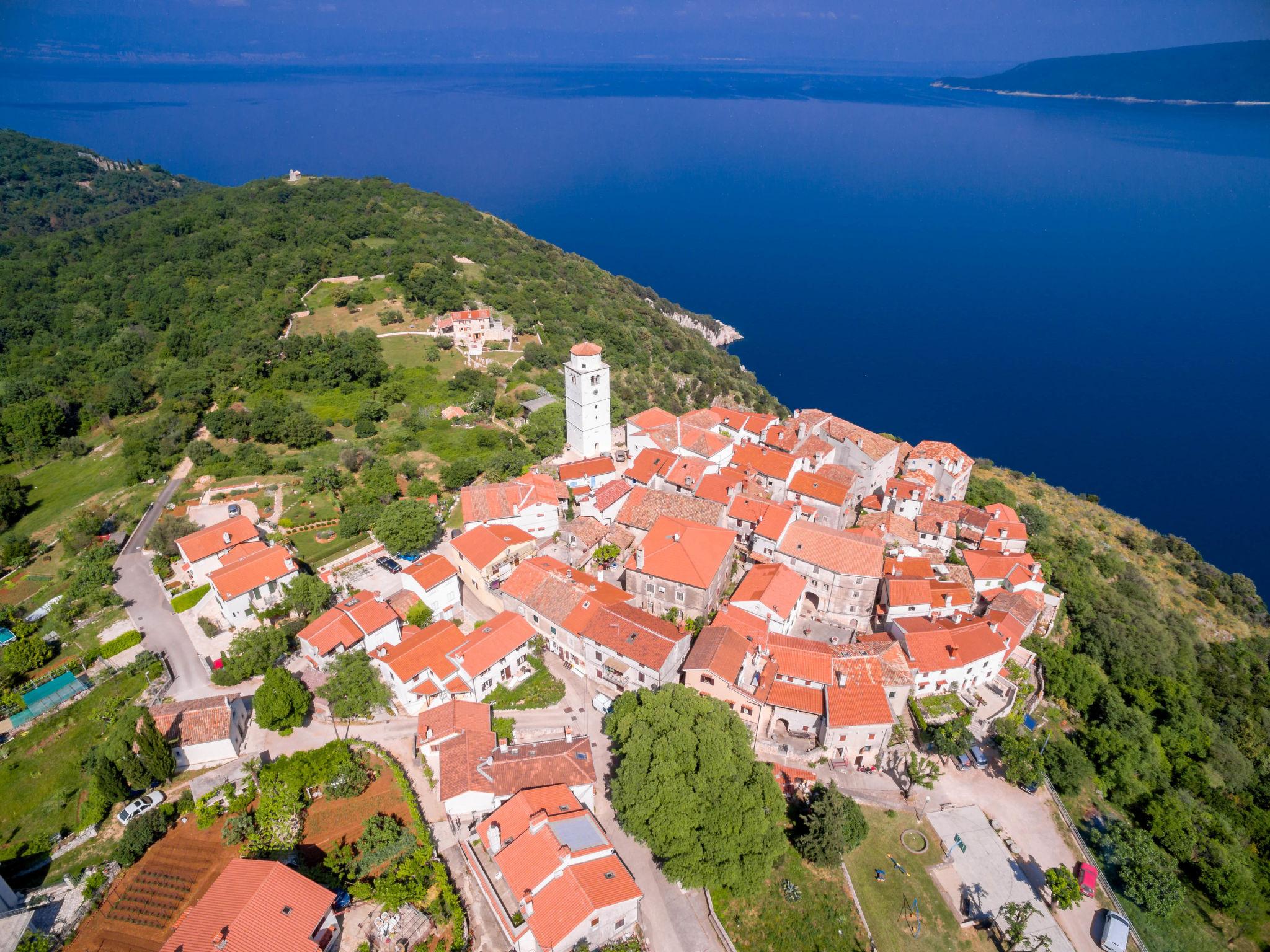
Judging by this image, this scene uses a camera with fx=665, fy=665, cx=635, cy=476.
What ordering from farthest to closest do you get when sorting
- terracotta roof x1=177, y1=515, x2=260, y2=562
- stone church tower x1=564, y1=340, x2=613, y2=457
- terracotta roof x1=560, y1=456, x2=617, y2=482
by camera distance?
1. terracotta roof x1=560, y1=456, x2=617, y2=482
2. stone church tower x1=564, y1=340, x2=613, y2=457
3. terracotta roof x1=177, y1=515, x2=260, y2=562

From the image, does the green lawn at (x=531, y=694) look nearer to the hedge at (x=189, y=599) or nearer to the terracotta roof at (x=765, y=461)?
the hedge at (x=189, y=599)

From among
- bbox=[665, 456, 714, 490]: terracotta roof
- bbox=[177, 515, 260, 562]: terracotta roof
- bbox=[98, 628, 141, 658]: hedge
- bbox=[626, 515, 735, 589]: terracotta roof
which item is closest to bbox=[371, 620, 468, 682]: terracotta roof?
bbox=[626, 515, 735, 589]: terracotta roof

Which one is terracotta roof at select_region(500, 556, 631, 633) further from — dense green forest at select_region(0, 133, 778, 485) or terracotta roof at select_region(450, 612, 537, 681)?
dense green forest at select_region(0, 133, 778, 485)

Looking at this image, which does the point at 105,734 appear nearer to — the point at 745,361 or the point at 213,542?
the point at 213,542

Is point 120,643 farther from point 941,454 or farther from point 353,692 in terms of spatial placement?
point 941,454

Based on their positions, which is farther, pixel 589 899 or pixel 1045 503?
pixel 1045 503

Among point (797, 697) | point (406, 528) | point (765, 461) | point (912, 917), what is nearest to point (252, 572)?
point (406, 528)

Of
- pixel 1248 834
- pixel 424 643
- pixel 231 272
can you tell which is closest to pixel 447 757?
pixel 424 643
